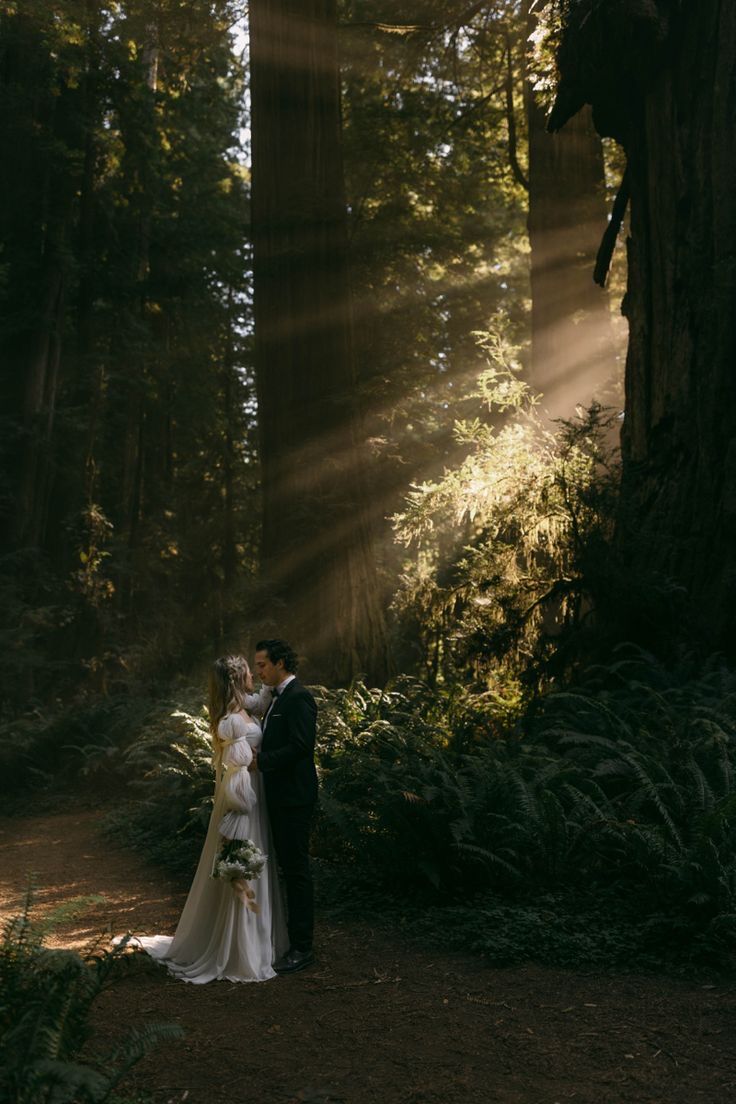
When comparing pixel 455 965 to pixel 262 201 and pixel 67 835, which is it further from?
pixel 262 201

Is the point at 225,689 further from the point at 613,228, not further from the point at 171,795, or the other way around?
the point at 613,228

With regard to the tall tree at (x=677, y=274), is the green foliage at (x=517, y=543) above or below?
below

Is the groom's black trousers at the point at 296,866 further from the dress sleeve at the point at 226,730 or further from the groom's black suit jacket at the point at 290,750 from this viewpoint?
the dress sleeve at the point at 226,730

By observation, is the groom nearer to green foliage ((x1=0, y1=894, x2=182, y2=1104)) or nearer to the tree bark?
green foliage ((x1=0, y1=894, x2=182, y2=1104))

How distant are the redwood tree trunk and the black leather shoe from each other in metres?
6.53

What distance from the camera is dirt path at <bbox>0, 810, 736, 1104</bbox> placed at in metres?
4.58

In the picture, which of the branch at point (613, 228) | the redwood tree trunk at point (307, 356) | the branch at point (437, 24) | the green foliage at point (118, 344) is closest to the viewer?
the branch at point (613, 228)

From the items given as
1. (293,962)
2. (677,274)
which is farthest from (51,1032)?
(677,274)

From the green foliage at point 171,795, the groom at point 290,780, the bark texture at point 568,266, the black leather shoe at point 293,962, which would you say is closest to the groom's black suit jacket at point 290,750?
the groom at point 290,780

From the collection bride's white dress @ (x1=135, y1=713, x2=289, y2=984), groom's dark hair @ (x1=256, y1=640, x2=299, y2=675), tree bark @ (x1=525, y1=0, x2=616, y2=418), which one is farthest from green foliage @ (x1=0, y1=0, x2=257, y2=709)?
Result: bride's white dress @ (x1=135, y1=713, x2=289, y2=984)

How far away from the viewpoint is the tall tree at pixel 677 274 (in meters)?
10.5

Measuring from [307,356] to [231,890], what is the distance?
849 centimetres

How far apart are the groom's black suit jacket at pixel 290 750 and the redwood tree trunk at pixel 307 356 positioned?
6248 millimetres

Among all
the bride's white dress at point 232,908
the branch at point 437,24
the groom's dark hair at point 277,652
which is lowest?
the bride's white dress at point 232,908
